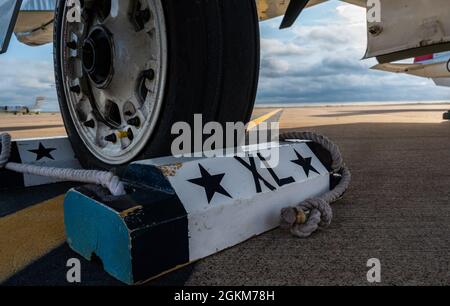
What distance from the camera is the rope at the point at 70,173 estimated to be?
33.8 inches

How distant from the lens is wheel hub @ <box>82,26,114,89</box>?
1.33 meters

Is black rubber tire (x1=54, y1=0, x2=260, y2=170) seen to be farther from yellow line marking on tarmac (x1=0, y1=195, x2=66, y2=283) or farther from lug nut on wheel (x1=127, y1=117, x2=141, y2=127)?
yellow line marking on tarmac (x1=0, y1=195, x2=66, y2=283)

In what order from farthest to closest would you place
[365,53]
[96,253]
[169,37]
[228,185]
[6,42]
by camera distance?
[365,53] < [6,42] < [169,37] < [228,185] < [96,253]

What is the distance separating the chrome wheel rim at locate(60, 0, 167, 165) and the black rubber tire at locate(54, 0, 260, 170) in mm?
47

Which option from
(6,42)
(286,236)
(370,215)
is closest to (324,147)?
(370,215)

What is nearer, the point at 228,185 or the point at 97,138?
the point at 228,185

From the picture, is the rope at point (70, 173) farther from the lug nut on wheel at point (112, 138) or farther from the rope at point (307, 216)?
the rope at point (307, 216)

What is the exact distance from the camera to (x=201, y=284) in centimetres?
71

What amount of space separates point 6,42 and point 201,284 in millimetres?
1843

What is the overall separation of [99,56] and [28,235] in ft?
2.33

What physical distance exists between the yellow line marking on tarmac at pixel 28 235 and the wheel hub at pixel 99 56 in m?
0.52

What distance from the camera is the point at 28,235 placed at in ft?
3.32

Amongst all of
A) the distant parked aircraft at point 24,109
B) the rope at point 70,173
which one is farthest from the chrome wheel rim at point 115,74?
the distant parked aircraft at point 24,109
